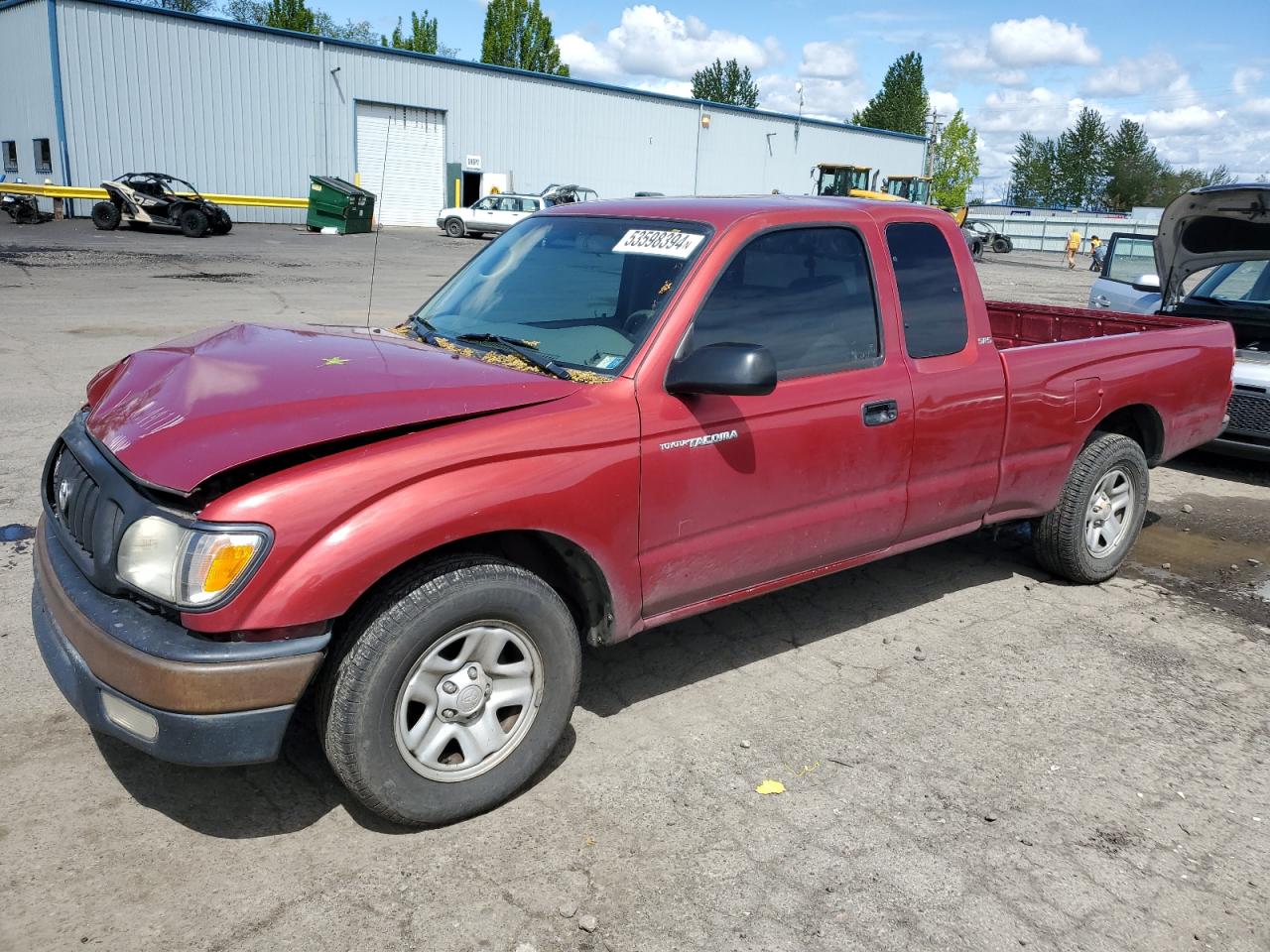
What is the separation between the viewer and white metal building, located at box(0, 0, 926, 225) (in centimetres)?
3306

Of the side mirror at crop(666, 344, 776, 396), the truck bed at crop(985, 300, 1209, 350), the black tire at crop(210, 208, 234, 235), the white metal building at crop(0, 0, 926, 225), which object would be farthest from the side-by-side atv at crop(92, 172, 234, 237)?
the side mirror at crop(666, 344, 776, 396)

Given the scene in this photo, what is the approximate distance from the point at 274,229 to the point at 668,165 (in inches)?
851

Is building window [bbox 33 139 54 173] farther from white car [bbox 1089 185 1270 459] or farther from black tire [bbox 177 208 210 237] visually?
white car [bbox 1089 185 1270 459]

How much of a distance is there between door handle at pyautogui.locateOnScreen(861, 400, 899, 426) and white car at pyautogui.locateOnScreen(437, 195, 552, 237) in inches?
1258

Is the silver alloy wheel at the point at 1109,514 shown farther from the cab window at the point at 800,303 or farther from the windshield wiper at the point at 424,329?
the windshield wiper at the point at 424,329

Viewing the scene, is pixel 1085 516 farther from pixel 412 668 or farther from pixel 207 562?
pixel 207 562

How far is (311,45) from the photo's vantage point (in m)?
37.3

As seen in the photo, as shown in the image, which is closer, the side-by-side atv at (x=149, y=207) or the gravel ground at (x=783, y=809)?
the gravel ground at (x=783, y=809)

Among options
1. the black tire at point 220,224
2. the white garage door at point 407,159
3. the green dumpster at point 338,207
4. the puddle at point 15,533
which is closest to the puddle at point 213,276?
the black tire at point 220,224

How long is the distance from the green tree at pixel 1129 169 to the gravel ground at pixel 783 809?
383ft

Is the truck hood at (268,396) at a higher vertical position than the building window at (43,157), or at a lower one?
lower

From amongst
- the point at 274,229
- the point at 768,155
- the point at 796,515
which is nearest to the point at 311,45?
the point at 274,229

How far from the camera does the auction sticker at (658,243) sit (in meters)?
3.62

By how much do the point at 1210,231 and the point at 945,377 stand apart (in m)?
5.07
